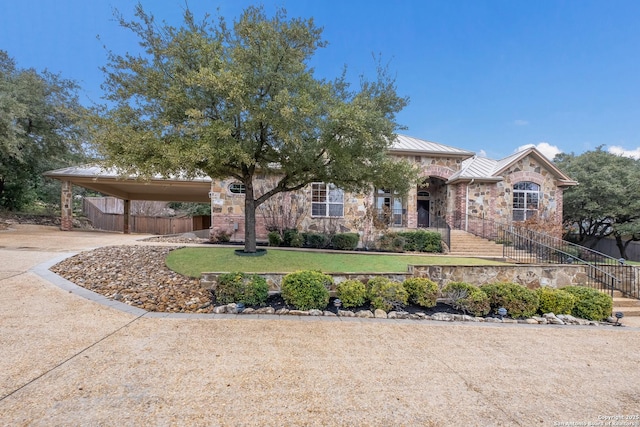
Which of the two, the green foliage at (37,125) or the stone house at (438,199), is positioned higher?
the green foliage at (37,125)

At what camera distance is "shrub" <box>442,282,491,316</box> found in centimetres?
651

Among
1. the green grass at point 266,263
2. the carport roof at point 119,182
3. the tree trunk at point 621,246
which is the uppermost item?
the carport roof at point 119,182

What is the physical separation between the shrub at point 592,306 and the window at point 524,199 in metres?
11.9

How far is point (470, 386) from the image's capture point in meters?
3.43

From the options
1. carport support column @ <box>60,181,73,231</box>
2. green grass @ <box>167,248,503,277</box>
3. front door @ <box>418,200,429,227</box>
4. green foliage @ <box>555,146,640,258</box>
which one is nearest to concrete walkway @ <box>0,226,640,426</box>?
green grass @ <box>167,248,503,277</box>

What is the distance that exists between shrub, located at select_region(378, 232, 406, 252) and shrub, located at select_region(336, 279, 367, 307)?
27.7 ft

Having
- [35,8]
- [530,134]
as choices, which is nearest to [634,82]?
Result: [530,134]

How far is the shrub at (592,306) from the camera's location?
6816mm

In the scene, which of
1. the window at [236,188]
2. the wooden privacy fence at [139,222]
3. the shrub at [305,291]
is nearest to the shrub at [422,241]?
the window at [236,188]

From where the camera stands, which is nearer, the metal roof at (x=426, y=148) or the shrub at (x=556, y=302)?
the shrub at (x=556, y=302)

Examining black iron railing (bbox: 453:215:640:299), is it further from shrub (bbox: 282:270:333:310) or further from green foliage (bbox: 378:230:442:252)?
shrub (bbox: 282:270:333:310)

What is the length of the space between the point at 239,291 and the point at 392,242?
9.87 meters

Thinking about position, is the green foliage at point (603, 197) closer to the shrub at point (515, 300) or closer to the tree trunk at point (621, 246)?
the tree trunk at point (621, 246)

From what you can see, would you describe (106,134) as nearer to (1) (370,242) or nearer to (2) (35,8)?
(2) (35,8)
